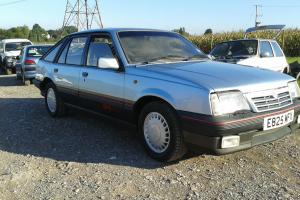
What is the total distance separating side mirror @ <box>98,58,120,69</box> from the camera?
5255 mm

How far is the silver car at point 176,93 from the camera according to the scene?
4062mm

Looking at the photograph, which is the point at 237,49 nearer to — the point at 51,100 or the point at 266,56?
the point at 266,56

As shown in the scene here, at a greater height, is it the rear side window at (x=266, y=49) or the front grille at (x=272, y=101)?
the rear side window at (x=266, y=49)

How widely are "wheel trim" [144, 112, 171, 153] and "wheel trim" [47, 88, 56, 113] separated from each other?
2.94 m

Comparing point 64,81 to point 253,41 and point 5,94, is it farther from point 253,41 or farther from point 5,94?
point 253,41

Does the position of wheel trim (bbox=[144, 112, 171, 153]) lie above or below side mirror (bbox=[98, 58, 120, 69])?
below

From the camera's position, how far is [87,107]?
235 inches

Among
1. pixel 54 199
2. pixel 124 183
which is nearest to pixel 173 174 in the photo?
pixel 124 183

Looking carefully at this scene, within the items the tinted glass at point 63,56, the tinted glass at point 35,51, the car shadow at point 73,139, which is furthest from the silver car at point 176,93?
the tinted glass at point 35,51

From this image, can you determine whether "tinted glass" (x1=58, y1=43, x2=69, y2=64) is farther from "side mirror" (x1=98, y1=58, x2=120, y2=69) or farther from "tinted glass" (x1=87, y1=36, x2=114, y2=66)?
"side mirror" (x1=98, y1=58, x2=120, y2=69)

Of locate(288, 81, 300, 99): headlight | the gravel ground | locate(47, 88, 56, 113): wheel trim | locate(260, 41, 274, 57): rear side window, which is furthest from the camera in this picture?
locate(260, 41, 274, 57): rear side window

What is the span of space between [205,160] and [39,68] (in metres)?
4.34

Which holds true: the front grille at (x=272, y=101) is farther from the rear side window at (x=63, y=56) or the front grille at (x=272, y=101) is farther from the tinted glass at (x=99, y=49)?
the rear side window at (x=63, y=56)

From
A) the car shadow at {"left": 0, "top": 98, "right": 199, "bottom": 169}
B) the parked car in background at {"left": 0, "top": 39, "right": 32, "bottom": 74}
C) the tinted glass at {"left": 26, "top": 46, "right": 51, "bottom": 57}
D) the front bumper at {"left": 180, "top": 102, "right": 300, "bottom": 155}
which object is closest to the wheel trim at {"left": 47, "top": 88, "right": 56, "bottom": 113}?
the car shadow at {"left": 0, "top": 98, "right": 199, "bottom": 169}
